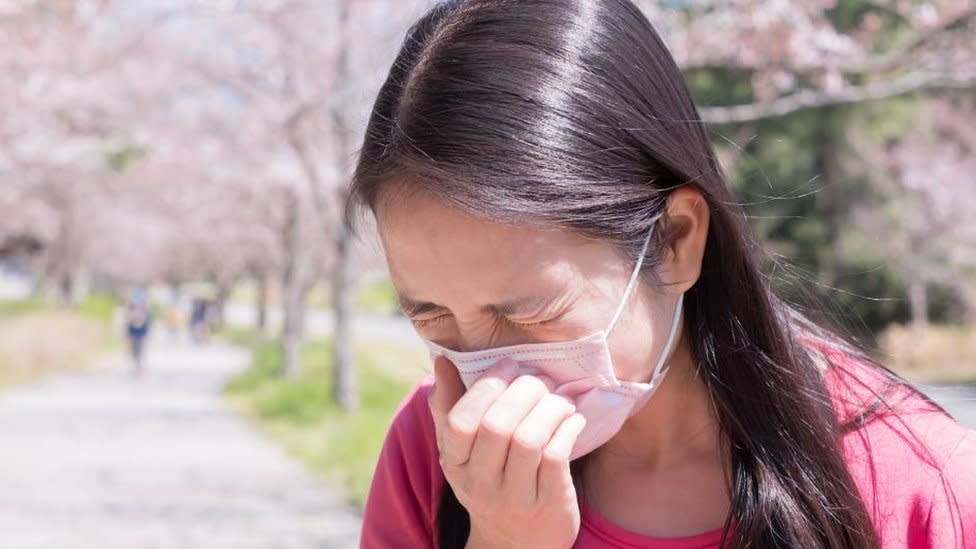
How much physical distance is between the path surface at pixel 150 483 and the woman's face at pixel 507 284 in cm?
495

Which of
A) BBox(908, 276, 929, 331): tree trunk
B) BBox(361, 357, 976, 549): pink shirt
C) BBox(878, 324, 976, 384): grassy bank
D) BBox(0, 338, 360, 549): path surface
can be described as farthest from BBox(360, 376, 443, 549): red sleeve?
BBox(908, 276, 929, 331): tree trunk

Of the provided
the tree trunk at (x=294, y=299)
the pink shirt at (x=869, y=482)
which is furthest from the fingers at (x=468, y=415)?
the tree trunk at (x=294, y=299)

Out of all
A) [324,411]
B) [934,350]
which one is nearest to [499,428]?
[324,411]

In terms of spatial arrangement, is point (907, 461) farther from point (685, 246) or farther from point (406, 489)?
point (406, 489)

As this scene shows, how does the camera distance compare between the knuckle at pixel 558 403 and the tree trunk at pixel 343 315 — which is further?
the tree trunk at pixel 343 315

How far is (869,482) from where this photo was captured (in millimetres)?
1434

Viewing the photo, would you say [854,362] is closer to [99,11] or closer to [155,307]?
[99,11]

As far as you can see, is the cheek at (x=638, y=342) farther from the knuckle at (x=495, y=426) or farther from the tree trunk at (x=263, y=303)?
the tree trunk at (x=263, y=303)

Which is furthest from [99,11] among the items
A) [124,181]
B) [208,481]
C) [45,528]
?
[124,181]

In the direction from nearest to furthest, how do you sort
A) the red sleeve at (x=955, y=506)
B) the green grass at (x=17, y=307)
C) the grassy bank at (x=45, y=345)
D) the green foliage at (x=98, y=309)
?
the red sleeve at (x=955, y=506)
the grassy bank at (x=45, y=345)
the green grass at (x=17, y=307)
the green foliage at (x=98, y=309)

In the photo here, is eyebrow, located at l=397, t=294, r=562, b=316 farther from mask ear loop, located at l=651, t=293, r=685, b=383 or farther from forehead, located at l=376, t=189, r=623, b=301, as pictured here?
mask ear loop, located at l=651, t=293, r=685, b=383

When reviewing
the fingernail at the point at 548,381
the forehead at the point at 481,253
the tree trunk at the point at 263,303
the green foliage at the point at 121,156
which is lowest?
the tree trunk at the point at 263,303

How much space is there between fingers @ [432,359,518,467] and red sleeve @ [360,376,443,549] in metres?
0.20

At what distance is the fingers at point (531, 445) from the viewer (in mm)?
1346
